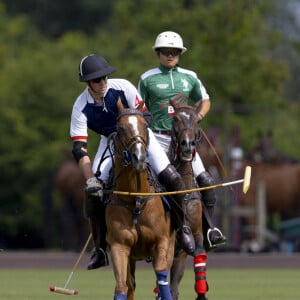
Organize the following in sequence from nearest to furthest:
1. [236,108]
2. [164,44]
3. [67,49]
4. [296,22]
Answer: [164,44] < [236,108] < [67,49] < [296,22]

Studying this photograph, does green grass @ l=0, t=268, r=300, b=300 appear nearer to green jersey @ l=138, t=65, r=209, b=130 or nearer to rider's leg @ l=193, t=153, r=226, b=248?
rider's leg @ l=193, t=153, r=226, b=248

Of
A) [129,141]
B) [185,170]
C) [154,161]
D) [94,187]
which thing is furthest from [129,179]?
[185,170]

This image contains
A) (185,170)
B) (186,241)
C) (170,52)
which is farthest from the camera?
(170,52)

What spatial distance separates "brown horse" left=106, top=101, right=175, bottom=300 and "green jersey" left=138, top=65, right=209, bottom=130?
178cm

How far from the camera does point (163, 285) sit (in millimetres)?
11180

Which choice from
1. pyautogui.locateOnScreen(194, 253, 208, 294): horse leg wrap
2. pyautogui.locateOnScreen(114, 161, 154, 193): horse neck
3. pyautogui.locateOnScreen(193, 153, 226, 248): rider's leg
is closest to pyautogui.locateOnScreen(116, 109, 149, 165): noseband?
pyautogui.locateOnScreen(114, 161, 154, 193): horse neck

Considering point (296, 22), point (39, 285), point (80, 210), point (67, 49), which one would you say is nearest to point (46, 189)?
point (80, 210)

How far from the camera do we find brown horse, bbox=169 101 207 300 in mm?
12422

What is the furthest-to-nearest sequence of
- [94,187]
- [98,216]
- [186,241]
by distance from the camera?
[186,241], [98,216], [94,187]

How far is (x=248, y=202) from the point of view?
93.6ft

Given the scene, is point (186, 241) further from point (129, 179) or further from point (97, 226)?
point (129, 179)

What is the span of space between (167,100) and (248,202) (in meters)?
15.6

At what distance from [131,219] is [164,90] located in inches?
89.3

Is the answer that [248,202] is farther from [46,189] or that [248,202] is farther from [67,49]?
[67,49]
